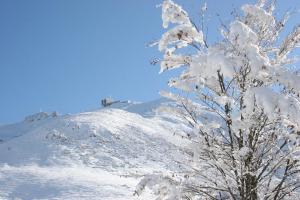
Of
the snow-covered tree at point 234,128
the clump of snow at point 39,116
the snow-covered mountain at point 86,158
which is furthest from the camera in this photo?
the clump of snow at point 39,116

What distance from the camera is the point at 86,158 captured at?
102 feet

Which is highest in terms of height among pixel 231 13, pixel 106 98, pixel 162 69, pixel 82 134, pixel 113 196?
pixel 106 98

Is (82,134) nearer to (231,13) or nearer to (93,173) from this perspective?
(93,173)

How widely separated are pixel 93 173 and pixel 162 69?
871 inches

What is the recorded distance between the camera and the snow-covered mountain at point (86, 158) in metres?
21.7

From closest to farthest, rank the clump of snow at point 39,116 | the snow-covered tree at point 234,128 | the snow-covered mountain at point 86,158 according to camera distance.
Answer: the snow-covered tree at point 234,128, the snow-covered mountain at point 86,158, the clump of snow at point 39,116

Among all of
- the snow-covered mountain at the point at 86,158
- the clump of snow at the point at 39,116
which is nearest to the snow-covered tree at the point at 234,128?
the snow-covered mountain at the point at 86,158

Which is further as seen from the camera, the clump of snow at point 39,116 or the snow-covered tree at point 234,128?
the clump of snow at point 39,116

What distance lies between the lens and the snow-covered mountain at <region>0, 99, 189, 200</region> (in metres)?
21.7

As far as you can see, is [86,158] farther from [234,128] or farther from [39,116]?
[39,116]

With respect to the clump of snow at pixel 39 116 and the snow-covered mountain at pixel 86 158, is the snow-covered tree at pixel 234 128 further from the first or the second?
the clump of snow at pixel 39 116

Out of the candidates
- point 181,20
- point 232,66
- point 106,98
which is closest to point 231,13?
point 181,20

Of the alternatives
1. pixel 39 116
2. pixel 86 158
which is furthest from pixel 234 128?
pixel 39 116

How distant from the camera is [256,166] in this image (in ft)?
18.9
